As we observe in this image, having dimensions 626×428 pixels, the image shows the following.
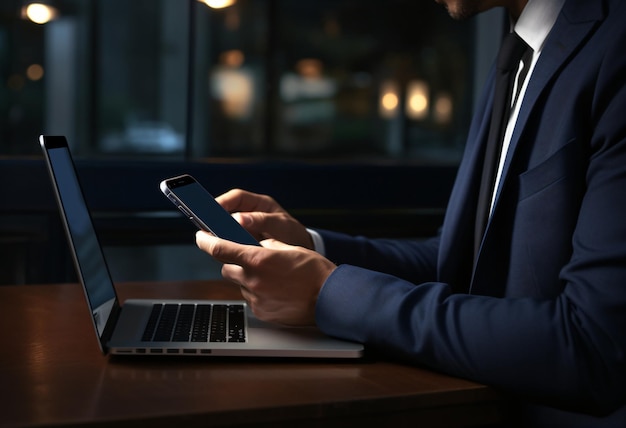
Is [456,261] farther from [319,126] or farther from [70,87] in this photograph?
[319,126]

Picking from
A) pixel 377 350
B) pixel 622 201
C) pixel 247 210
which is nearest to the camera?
pixel 622 201

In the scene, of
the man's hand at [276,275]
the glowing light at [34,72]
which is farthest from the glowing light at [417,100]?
the man's hand at [276,275]

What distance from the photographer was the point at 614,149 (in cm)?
106

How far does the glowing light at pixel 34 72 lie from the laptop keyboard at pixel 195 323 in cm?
2100

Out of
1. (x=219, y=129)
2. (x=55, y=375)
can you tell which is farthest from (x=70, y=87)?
(x=55, y=375)

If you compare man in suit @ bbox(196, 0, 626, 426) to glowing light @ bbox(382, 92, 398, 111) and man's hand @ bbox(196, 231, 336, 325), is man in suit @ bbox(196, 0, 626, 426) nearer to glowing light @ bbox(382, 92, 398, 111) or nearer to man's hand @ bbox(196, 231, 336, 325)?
man's hand @ bbox(196, 231, 336, 325)

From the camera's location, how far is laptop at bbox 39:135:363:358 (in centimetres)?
108

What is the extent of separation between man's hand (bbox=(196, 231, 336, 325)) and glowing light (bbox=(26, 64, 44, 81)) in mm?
21194

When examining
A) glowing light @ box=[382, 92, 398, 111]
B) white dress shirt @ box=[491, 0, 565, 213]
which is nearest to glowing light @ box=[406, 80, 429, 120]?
glowing light @ box=[382, 92, 398, 111]

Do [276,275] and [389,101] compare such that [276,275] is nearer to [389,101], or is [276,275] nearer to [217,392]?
[217,392]

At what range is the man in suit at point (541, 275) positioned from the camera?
990 mm

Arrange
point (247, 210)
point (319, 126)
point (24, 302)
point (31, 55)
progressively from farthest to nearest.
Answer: point (319, 126) < point (31, 55) < point (247, 210) < point (24, 302)

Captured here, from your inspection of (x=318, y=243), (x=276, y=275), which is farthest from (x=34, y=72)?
(x=276, y=275)

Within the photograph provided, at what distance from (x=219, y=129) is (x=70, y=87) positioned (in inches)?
297
